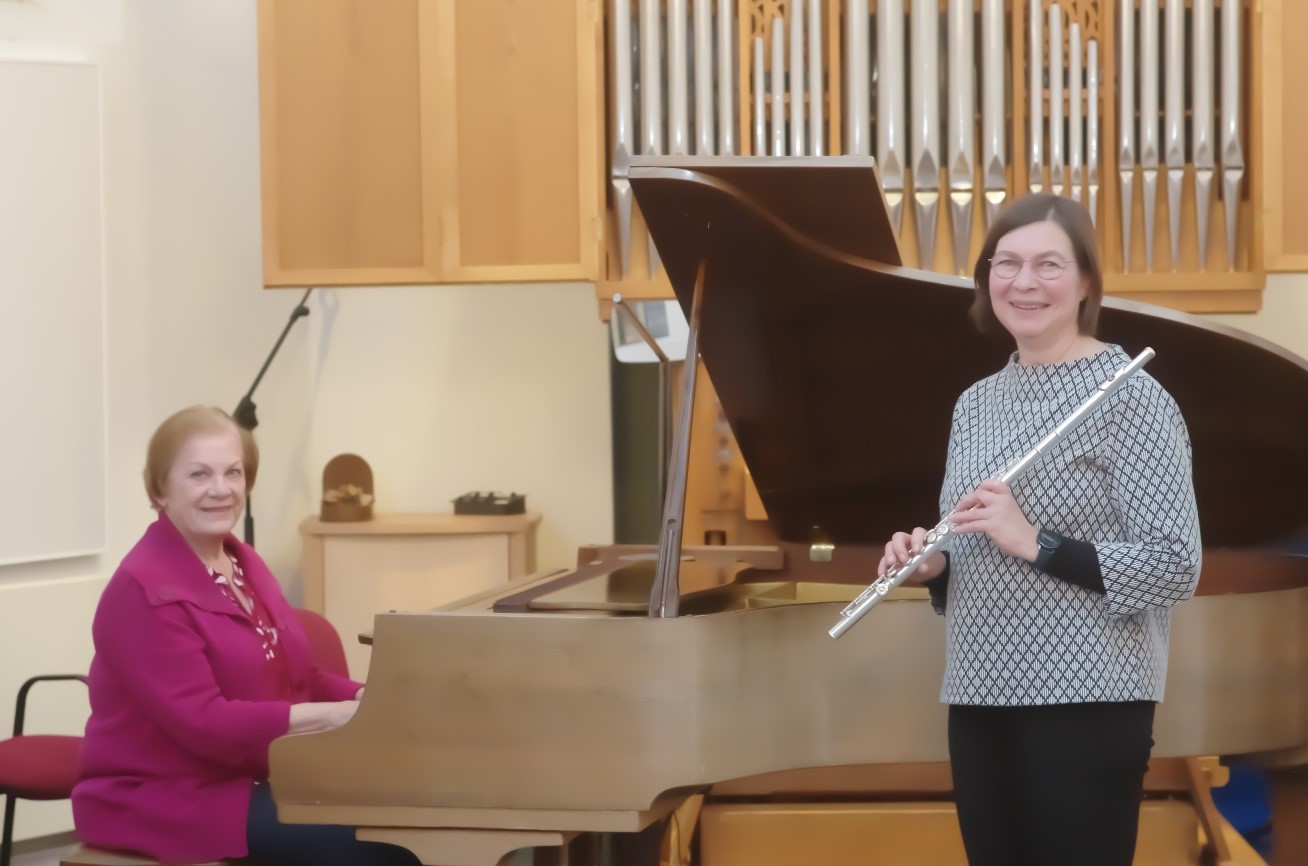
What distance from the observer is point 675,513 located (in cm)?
203

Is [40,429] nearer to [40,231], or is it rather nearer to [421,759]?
[40,231]

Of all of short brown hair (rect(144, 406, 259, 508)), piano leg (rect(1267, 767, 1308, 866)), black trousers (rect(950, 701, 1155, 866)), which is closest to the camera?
black trousers (rect(950, 701, 1155, 866))

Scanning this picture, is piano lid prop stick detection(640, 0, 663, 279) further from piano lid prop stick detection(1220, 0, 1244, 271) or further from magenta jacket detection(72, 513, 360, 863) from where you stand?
magenta jacket detection(72, 513, 360, 863)

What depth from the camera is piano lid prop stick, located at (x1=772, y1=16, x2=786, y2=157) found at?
3.85m

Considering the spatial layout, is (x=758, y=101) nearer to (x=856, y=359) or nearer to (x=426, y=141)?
(x=426, y=141)

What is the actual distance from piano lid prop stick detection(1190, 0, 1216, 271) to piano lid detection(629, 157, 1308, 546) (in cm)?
126

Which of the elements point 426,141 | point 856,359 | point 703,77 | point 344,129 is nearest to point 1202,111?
point 703,77

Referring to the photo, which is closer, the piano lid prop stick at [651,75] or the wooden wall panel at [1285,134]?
the wooden wall panel at [1285,134]

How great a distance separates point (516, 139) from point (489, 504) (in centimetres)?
115

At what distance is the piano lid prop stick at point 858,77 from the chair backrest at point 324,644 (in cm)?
191

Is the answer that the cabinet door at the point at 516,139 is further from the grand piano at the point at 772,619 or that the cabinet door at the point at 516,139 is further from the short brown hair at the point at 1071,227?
the short brown hair at the point at 1071,227

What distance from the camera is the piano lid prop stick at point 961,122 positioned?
3825 millimetres

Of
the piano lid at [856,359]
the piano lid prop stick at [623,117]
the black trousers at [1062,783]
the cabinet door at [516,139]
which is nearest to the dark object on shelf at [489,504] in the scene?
the cabinet door at [516,139]

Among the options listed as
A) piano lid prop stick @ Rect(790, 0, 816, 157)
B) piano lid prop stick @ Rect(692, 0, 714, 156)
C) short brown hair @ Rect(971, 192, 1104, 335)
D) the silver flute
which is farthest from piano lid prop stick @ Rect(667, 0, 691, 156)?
the silver flute
